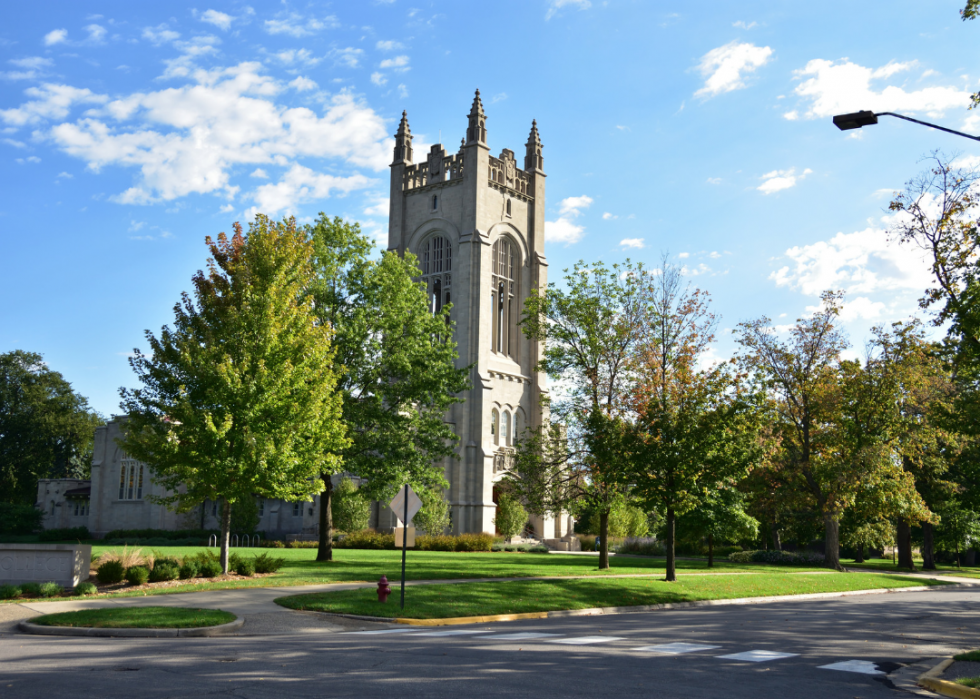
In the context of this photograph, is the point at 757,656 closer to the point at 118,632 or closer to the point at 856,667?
the point at 856,667

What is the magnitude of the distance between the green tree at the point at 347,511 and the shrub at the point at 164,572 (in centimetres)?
2800

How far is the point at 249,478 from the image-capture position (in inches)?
838

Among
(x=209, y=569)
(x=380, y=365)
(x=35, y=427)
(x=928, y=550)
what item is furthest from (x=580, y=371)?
(x=35, y=427)

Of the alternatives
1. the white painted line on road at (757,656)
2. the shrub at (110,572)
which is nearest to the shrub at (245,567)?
the shrub at (110,572)

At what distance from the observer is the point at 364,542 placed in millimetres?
44781

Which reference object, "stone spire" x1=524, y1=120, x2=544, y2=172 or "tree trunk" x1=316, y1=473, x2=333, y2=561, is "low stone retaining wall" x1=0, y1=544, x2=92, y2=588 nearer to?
"tree trunk" x1=316, y1=473, x2=333, y2=561

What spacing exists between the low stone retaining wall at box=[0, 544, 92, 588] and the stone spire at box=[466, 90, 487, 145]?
46360 mm

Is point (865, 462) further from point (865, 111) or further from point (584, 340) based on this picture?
point (865, 111)

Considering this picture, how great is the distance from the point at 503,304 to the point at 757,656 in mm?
51107

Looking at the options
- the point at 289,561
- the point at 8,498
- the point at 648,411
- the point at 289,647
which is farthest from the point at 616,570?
the point at 8,498

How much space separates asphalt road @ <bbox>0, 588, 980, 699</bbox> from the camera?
8.06 metres

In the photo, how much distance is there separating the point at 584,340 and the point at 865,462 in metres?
14.1

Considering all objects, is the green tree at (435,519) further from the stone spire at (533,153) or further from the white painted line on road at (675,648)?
the white painted line on road at (675,648)

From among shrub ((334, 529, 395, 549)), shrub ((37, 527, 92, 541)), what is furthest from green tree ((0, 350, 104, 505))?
shrub ((334, 529, 395, 549))
